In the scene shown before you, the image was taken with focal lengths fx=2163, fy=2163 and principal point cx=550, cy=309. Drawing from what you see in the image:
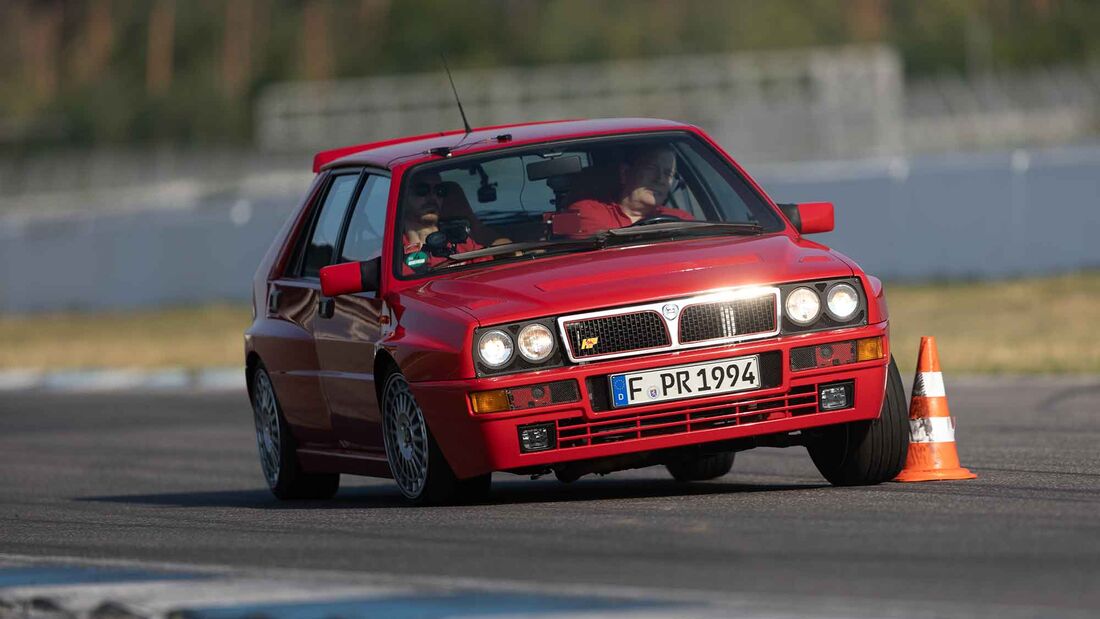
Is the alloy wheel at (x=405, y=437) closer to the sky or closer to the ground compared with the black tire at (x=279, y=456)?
closer to the sky

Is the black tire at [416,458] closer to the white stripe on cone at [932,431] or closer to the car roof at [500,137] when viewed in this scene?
the car roof at [500,137]

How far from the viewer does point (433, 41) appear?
83750mm

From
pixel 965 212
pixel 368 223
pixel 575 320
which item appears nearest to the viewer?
pixel 575 320

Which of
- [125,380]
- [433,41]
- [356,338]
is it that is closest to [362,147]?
[356,338]

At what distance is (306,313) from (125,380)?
12.9m

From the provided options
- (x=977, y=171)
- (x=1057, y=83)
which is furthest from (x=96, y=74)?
(x=977, y=171)

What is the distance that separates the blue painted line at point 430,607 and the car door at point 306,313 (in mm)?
3696

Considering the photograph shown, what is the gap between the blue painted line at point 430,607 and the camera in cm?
524

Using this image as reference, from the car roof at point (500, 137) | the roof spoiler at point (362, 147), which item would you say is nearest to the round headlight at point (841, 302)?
the car roof at point (500, 137)

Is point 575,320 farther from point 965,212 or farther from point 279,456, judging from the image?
point 965,212

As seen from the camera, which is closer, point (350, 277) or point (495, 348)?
point (495, 348)

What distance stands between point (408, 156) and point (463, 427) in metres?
1.60

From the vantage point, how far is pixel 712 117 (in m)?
51.3

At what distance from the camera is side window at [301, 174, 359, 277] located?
371 inches
